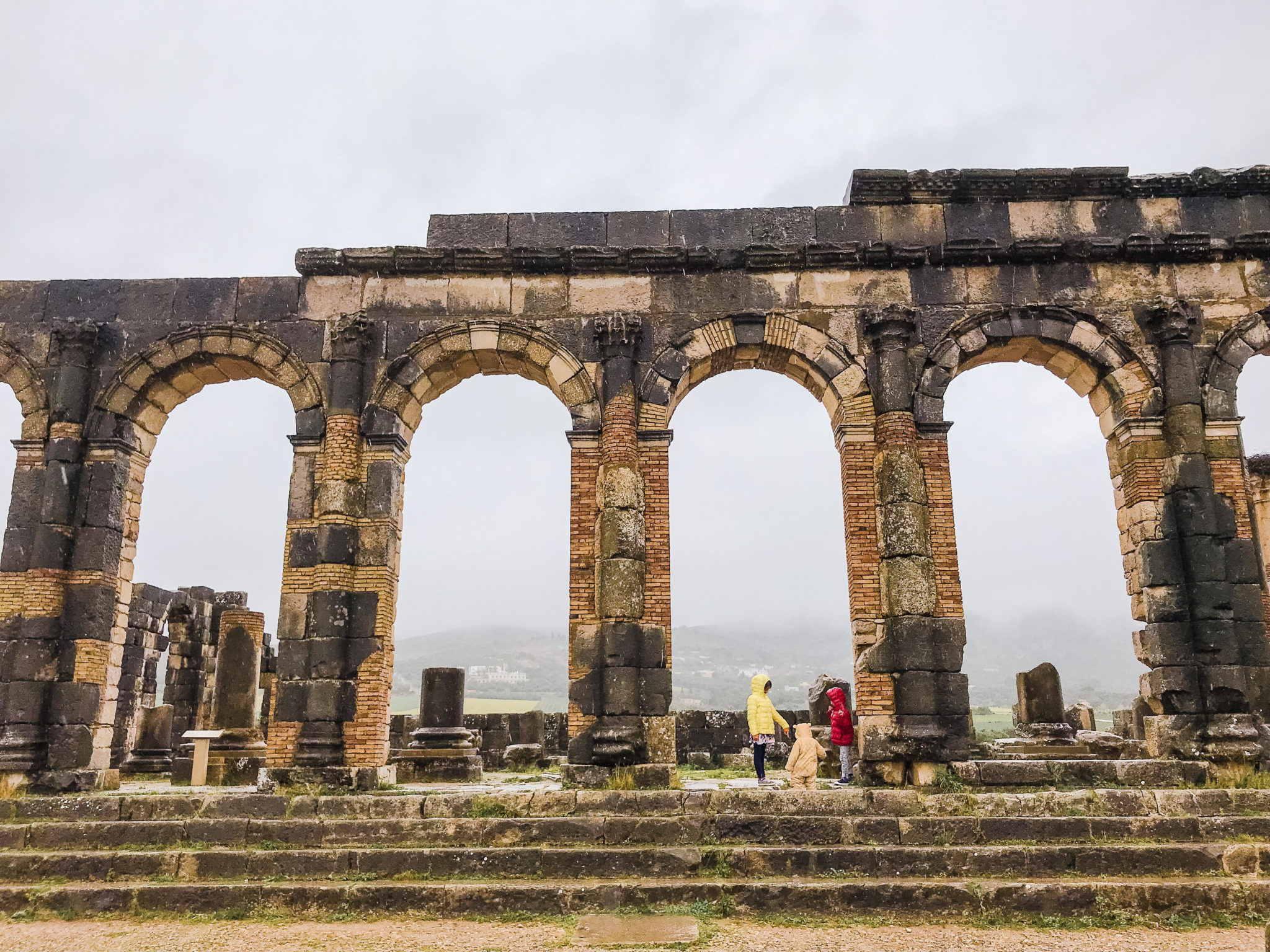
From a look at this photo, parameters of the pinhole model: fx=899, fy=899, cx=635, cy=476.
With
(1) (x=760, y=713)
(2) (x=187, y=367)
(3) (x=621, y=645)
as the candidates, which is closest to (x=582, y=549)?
(3) (x=621, y=645)

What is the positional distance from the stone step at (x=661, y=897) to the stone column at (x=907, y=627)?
2660 mm

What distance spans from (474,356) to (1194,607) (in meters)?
9.98

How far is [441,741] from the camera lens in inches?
604

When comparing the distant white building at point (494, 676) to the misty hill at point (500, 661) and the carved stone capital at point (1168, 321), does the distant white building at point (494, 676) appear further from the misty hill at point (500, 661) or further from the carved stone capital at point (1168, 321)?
the carved stone capital at point (1168, 321)

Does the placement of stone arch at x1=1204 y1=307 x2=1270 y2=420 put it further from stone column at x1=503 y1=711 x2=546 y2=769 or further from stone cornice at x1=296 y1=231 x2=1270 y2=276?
stone column at x1=503 y1=711 x2=546 y2=769

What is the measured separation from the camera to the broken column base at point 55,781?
36.6 feet

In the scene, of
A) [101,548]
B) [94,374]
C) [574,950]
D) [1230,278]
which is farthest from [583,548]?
[1230,278]

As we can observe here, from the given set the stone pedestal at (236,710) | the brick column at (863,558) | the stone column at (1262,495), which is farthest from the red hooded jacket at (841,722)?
the stone column at (1262,495)

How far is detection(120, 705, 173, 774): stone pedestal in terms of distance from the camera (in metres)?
17.2

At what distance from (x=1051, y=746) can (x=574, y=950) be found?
34.1 ft

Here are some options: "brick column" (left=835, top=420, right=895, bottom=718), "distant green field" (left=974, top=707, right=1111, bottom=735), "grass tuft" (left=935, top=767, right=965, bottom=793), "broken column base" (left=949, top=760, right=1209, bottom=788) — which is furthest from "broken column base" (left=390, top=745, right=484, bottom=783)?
"distant green field" (left=974, top=707, right=1111, bottom=735)

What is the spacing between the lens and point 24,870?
8906mm

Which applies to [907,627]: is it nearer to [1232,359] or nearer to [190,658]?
[1232,359]

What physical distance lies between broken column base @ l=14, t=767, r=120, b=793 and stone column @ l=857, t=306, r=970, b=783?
32.0 feet
